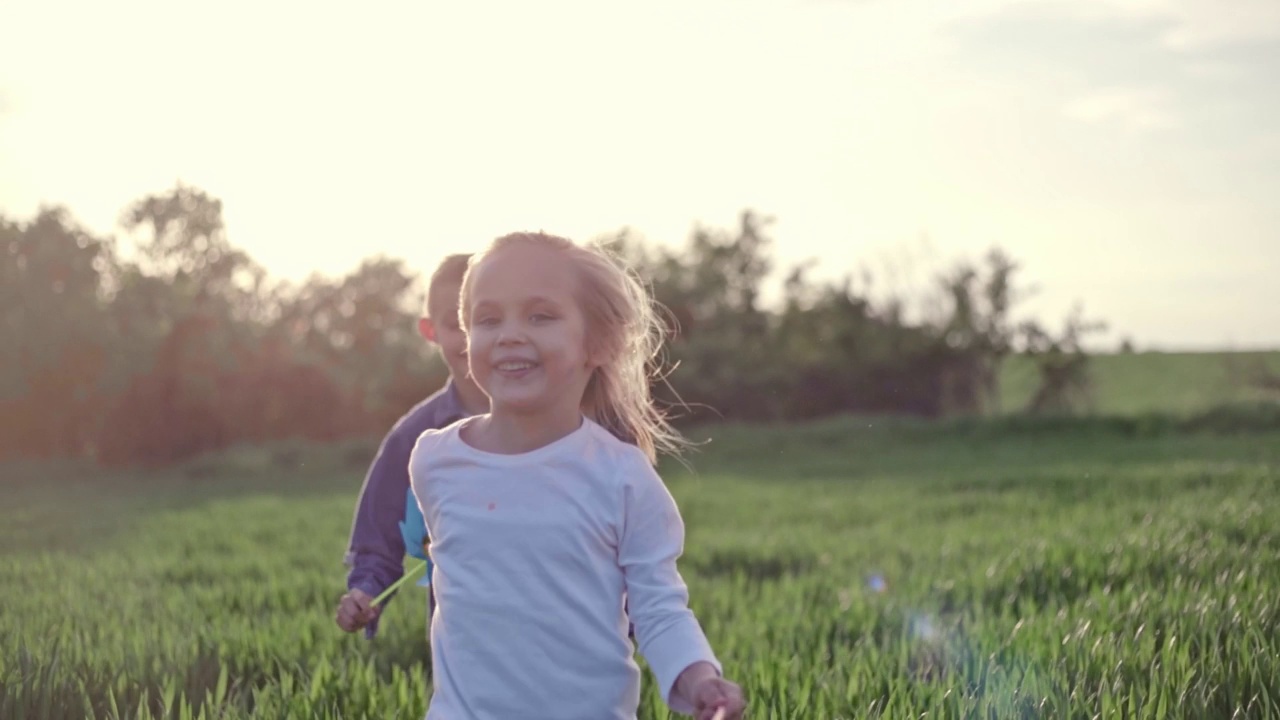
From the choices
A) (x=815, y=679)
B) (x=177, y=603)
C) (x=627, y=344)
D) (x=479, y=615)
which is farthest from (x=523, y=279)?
(x=177, y=603)

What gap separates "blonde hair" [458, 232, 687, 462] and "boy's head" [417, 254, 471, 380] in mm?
854

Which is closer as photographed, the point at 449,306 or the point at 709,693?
the point at 709,693

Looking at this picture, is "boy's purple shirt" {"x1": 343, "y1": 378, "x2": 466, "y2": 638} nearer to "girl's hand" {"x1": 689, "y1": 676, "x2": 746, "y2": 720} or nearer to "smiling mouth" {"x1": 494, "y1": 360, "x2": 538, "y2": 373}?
"smiling mouth" {"x1": 494, "y1": 360, "x2": 538, "y2": 373}

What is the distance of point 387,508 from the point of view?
11.4 ft

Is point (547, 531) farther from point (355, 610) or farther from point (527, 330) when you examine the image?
point (355, 610)

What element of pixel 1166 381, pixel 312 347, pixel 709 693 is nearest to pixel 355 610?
pixel 709 693

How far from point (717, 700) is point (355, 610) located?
1167 millimetres

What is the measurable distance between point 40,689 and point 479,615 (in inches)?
84.5

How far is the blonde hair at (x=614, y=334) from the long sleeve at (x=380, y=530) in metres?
0.89

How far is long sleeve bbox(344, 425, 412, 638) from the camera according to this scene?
3.35m

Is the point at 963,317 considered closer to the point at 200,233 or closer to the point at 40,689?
the point at 200,233

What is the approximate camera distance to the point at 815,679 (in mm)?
4105

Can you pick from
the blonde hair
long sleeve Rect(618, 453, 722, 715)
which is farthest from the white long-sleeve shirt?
the blonde hair

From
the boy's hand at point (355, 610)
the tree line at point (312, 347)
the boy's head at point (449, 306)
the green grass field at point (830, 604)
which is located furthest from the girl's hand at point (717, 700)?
the tree line at point (312, 347)
